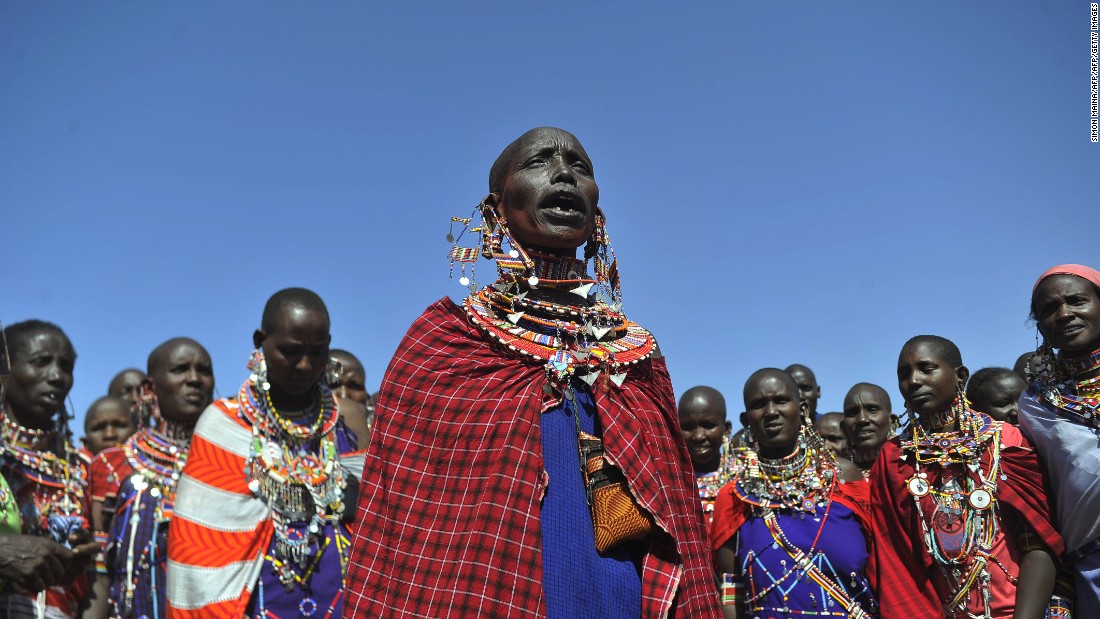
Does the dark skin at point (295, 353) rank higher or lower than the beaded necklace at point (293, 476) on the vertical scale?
higher

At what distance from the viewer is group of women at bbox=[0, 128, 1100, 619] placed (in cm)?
332

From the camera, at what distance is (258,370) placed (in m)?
6.14

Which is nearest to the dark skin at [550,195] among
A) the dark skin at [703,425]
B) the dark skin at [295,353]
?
the dark skin at [295,353]

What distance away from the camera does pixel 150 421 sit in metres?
8.09

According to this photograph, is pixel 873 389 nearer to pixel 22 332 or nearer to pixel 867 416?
→ pixel 867 416

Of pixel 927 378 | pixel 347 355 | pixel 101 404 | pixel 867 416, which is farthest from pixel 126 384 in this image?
pixel 927 378

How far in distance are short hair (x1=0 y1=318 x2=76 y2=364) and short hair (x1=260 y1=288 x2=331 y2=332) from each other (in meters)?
1.46

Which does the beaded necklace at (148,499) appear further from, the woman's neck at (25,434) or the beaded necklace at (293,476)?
the beaded necklace at (293,476)

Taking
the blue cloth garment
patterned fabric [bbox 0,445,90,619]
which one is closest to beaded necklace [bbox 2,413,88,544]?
patterned fabric [bbox 0,445,90,619]

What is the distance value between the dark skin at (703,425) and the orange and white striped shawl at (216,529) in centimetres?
441

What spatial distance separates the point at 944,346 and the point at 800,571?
179 centimetres

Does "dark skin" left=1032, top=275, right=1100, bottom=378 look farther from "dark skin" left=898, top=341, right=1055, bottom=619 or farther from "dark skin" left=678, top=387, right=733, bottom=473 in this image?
"dark skin" left=678, top=387, right=733, bottom=473

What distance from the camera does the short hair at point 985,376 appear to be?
8511 millimetres

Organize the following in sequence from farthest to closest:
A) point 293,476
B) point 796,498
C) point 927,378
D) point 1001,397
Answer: point 1001,397
point 796,498
point 927,378
point 293,476
